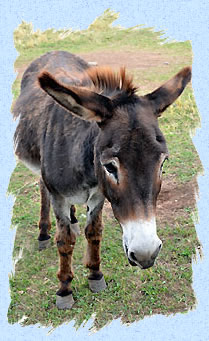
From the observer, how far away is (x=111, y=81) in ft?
9.46

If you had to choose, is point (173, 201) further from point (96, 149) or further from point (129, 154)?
point (129, 154)

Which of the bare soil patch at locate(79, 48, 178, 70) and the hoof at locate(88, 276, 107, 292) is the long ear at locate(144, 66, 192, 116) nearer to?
the hoof at locate(88, 276, 107, 292)

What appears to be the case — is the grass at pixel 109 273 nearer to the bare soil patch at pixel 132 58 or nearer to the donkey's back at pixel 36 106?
the donkey's back at pixel 36 106

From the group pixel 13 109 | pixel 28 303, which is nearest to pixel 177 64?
pixel 13 109

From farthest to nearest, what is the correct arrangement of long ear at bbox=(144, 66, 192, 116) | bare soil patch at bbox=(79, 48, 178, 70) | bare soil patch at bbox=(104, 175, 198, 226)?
bare soil patch at bbox=(79, 48, 178, 70) < bare soil patch at bbox=(104, 175, 198, 226) < long ear at bbox=(144, 66, 192, 116)

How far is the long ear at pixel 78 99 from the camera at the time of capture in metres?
2.26

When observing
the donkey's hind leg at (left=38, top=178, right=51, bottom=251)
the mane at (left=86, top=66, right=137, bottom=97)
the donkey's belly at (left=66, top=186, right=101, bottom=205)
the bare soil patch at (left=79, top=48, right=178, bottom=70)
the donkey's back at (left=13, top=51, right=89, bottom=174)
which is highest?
the mane at (left=86, top=66, right=137, bottom=97)

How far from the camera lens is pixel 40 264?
14.0 ft

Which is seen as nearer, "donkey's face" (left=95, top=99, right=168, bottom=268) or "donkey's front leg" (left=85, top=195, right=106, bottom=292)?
"donkey's face" (left=95, top=99, right=168, bottom=268)

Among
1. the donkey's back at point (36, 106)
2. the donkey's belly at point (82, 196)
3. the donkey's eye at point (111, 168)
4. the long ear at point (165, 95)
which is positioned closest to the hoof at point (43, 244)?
the donkey's back at point (36, 106)

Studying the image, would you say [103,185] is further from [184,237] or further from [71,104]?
[184,237]

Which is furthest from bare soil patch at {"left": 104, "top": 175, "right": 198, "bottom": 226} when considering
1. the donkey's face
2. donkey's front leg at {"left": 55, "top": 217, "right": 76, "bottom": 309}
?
the donkey's face

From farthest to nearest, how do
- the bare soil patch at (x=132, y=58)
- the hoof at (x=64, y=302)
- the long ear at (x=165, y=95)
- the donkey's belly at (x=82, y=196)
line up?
the bare soil patch at (x=132, y=58)
the hoof at (x=64, y=302)
the donkey's belly at (x=82, y=196)
the long ear at (x=165, y=95)

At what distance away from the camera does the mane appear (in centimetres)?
274
